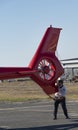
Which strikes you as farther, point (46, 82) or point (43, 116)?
point (43, 116)

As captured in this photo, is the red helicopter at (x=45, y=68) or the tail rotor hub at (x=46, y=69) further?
the tail rotor hub at (x=46, y=69)

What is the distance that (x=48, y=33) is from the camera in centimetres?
2008

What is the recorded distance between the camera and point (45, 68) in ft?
62.4

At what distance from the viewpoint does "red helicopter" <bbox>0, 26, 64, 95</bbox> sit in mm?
18266

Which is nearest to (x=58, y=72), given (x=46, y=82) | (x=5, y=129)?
(x=46, y=82)

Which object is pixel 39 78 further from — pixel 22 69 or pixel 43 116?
pixel 43 116

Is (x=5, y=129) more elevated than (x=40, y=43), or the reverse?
(x=40, y=43)

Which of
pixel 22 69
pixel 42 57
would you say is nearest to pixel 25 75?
pixel 22 69

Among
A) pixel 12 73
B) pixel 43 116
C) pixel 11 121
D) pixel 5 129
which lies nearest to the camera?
pixel 5 129

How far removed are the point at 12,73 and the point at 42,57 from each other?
211cm

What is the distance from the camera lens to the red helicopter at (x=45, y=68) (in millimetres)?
18266

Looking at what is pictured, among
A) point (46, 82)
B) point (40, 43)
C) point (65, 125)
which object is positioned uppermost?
point (40, 43)

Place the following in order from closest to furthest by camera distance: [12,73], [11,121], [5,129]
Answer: [5,129]
[12,73]
[11,121]

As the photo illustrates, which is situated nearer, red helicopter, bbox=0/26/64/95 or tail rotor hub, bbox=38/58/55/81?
red helicopter, bbox=0/26/64/95
